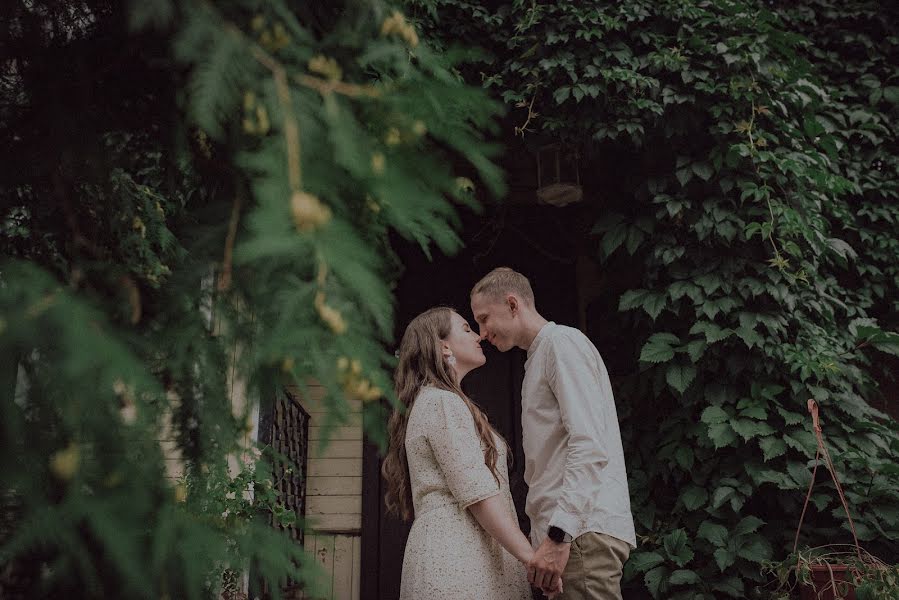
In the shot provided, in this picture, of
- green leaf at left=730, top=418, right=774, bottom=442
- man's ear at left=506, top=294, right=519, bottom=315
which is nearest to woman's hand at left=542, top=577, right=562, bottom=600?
man's ear at left=506, top=294, right=519, bottom=315

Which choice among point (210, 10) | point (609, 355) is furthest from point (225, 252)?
point (609, 355)

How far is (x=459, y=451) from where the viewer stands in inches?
105

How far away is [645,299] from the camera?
4.00m

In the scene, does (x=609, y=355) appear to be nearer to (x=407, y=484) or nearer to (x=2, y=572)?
(x=407, y=484)

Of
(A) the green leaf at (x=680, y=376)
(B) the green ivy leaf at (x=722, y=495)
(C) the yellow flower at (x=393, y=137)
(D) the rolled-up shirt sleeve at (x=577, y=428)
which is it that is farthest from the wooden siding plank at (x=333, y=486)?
(C) the yellow flower at (x=393, y=137)

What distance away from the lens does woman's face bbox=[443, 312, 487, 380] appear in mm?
3123

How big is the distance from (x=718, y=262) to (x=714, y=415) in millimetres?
834

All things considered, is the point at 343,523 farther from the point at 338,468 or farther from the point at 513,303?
the point at 513,303

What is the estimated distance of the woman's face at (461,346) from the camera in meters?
3.12

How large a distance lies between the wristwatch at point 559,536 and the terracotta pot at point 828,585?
4.30ft

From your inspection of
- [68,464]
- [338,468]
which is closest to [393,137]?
[68,464]

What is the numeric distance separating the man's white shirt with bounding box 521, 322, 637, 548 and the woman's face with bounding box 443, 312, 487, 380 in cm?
33

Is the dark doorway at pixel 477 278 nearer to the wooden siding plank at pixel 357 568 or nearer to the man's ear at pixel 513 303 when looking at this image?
the wooden siding plank at pixel 357 568

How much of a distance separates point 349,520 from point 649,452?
2189 millimetres
